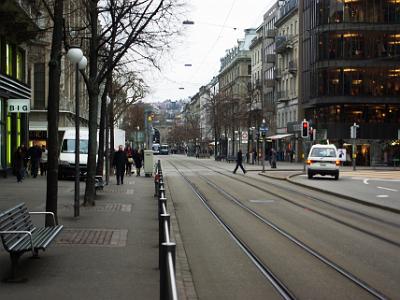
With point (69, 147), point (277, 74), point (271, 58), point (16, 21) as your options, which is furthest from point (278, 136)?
point (16, 21)

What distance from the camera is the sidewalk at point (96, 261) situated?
754 cm

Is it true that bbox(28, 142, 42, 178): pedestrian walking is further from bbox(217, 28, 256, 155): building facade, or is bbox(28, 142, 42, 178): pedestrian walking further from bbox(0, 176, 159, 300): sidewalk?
bbox(217, 28, 256, 155): building facade

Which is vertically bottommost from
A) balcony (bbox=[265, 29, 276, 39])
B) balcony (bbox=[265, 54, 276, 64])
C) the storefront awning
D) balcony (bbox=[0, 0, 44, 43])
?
the storefront awning

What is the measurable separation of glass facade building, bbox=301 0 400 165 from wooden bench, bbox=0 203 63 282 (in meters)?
59.6

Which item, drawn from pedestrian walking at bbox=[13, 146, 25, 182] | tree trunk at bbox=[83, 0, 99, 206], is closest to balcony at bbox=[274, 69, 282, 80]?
pedestrian walking at bbox=[13, 146, 25, 182]

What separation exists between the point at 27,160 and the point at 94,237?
894 inches

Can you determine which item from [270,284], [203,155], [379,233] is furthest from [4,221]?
[203,155]

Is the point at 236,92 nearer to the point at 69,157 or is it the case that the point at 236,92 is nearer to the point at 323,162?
the point at 323,162

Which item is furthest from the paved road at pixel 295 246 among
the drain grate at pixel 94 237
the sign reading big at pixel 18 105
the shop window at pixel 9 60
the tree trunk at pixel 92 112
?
the shop window at pixel 9 60

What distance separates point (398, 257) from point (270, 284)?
3.34 metres

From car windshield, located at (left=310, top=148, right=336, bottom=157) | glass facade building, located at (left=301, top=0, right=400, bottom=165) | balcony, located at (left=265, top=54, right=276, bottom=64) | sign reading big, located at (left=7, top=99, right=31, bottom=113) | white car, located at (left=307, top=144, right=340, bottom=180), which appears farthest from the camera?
balcony, located at (left=265, top=54, right=276, bottom=64)

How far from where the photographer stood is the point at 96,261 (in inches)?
372

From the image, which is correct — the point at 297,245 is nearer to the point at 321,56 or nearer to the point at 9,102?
the point at 9,102

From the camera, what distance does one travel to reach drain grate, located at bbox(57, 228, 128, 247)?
11219 millimetres
